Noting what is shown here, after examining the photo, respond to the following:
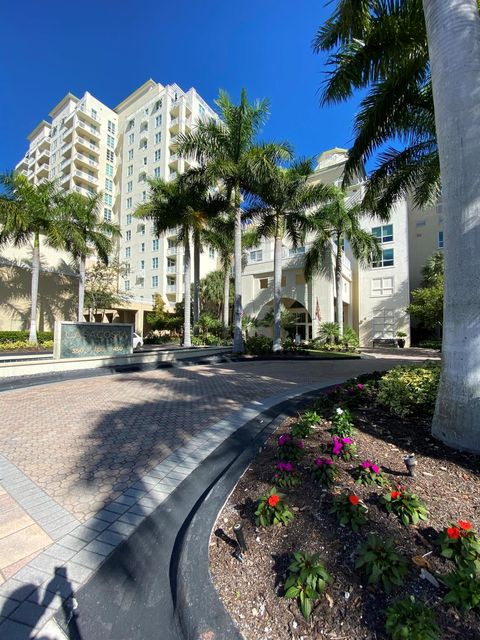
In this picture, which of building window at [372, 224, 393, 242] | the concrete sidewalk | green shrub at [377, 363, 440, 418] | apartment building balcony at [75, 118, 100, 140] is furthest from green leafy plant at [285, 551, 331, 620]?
apartment building balcony at [75, 118, 100, 140]

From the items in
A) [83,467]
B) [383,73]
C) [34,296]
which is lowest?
[83,467]

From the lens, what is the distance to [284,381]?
9.44 meters

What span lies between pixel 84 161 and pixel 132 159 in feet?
22.7

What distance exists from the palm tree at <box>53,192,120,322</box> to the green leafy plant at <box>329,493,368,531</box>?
21539mm

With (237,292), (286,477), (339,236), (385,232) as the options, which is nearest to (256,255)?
(339,236)

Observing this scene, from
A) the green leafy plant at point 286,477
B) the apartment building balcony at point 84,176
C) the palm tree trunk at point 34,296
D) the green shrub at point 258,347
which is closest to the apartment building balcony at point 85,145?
the apartment building balcony at point 84,176

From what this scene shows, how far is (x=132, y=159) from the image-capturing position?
4803 cm

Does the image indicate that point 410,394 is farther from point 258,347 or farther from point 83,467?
point 258,347

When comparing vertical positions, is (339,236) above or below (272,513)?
above

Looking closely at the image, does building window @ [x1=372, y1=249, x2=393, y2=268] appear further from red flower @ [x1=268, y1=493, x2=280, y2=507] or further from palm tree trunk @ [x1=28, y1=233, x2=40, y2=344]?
red flower @ [x1=268, y1=493, x2=280, y2=507]

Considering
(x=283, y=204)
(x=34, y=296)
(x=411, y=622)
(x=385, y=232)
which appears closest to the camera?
(x=411, y=622)

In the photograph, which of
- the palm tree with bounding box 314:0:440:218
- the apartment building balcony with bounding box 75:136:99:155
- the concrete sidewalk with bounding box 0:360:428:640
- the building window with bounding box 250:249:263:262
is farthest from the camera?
the apartment building balcony with bounding box 75:136:99:155

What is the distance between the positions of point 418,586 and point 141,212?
20.8m

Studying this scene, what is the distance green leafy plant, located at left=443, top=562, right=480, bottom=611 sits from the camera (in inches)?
64.1
